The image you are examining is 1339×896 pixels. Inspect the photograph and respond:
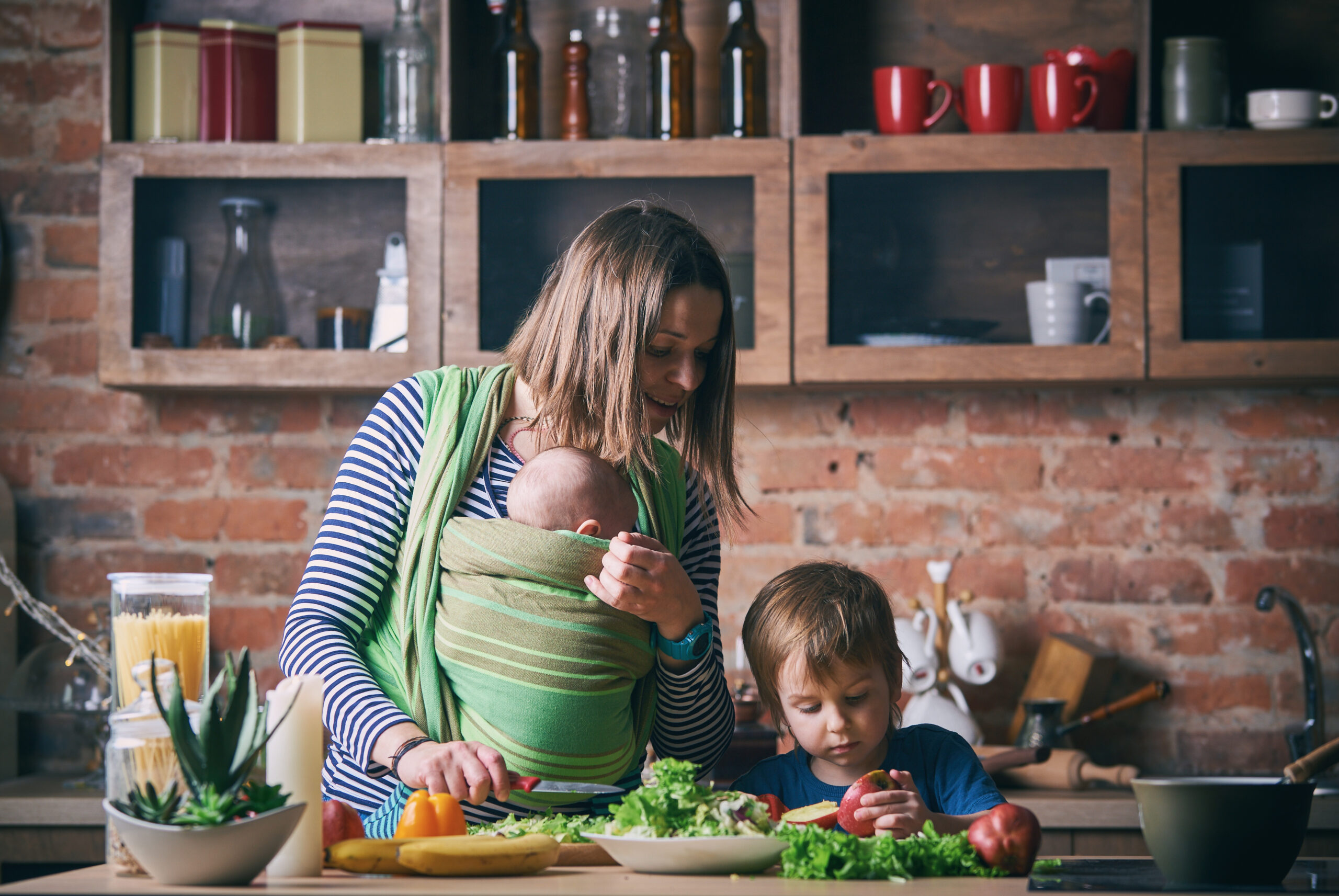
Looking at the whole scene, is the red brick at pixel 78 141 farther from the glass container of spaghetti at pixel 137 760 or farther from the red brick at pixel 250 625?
the glass container of spaghetti at pixel 137 760

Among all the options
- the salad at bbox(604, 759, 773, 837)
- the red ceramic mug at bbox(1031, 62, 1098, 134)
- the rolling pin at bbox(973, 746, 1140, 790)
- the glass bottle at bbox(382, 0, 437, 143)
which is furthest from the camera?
the glass bottle at bbox(382, 0, 437, 143)

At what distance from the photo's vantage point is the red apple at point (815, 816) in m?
1.14

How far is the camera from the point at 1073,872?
3.35 ft

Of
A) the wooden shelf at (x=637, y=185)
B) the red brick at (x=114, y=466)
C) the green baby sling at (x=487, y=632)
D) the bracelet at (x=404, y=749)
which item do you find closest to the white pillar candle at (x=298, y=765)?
the bracelet at (x=404, y=749)

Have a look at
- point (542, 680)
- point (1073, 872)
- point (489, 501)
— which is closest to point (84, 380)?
point (489, 501)

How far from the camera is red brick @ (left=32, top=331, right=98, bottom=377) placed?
2.72 m

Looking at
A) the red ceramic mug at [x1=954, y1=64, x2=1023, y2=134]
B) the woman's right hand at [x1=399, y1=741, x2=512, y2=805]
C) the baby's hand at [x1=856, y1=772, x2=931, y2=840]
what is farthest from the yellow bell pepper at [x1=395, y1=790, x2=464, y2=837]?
the red ceramic mug at [x1=954, y1=64, x2=1023, y2=134]

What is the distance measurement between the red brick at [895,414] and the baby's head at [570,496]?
4.47 feet

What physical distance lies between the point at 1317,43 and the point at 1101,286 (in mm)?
755

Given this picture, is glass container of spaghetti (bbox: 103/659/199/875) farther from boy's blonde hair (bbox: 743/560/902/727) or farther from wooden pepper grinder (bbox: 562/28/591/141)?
wooden pepper grinder (bbox: 562/28/591/141)

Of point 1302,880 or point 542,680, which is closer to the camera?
point 1302,880

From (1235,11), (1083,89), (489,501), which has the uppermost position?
(1235,11)

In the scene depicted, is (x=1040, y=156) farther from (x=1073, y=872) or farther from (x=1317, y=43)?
(x=1073, y=872)

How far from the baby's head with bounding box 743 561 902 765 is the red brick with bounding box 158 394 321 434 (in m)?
1.47
